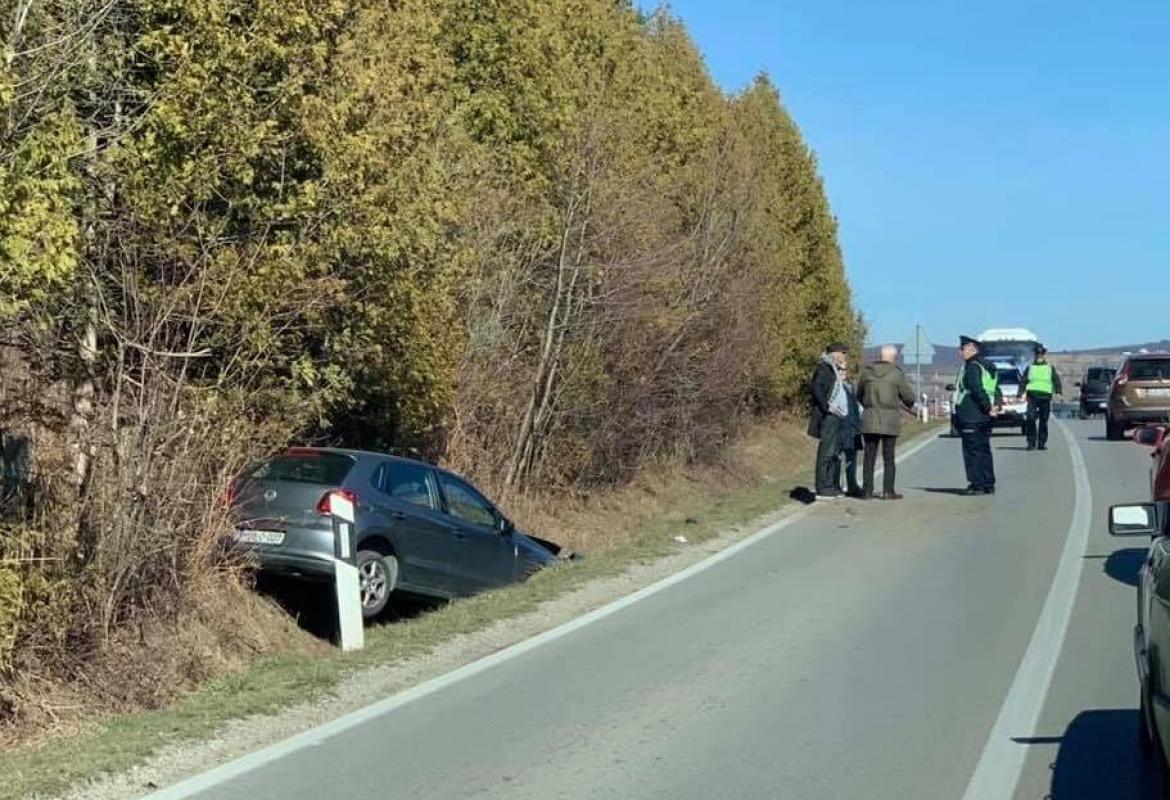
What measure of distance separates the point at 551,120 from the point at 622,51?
8.81 feet

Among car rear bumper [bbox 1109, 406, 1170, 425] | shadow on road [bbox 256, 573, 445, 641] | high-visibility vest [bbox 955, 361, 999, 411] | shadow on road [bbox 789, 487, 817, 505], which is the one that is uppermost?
high-visibility vest [bbox 955, 361, 999, 411]

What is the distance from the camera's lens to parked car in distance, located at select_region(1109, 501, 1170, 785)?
4730 mm

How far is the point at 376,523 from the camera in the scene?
12.1m

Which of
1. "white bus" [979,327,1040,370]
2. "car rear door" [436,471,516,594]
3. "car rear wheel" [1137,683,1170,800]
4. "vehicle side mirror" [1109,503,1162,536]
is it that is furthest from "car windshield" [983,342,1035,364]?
"car rear wheel" [1137,683,1170,800]

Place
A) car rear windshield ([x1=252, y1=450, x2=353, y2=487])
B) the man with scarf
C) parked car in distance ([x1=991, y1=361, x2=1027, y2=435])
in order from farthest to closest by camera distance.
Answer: parked car in distance ([x1=991, y1=361, x2=1027, y2=435]), the man with scarf, car rear windshield ([x1=252, y1=450, x2=353, y2=487])

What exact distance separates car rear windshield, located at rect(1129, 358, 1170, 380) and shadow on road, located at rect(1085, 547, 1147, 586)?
57.8ft

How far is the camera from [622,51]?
806 inches

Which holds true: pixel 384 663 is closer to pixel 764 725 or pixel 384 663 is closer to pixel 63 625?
pixel 63 625

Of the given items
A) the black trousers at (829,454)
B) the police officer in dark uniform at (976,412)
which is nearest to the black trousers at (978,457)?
the police officer in dark uniform at (976,412)

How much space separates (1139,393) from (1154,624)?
26131mm

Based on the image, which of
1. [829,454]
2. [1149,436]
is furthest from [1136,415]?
[1149,436]

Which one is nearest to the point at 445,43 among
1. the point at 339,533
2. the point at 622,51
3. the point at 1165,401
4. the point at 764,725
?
the point at 622,51

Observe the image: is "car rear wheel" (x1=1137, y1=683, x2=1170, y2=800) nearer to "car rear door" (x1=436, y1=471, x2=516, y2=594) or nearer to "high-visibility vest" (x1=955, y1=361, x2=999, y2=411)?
"car rear door" (x1=436, y1=471, x2=516, y2=594)

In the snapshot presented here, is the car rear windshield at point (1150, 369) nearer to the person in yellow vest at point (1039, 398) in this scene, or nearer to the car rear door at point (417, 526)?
the person in yellow vest at point (1039, 398)
